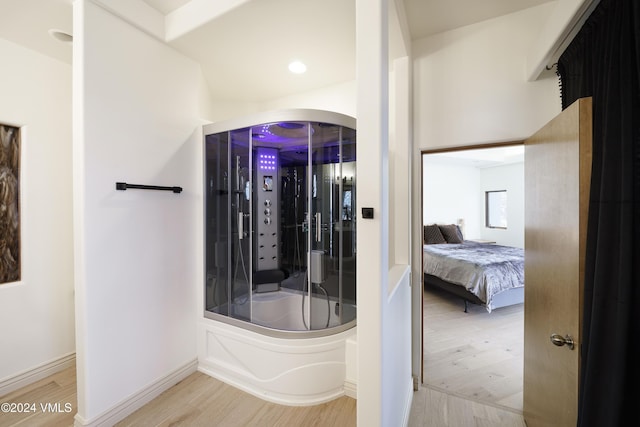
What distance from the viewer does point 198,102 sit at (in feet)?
7.88

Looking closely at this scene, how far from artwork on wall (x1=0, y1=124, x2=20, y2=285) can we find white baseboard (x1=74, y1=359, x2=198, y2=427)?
132 centimetres

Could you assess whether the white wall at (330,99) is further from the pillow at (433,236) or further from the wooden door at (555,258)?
the pillow at (433,236)

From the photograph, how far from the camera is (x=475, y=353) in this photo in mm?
2758

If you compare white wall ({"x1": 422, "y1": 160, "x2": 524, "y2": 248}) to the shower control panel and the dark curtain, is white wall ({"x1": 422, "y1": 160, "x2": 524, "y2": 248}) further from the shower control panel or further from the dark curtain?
the dark curtain

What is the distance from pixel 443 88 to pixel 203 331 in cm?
289

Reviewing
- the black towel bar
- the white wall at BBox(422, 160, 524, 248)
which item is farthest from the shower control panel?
the white wall at BBox(422, 160, 524, 248)

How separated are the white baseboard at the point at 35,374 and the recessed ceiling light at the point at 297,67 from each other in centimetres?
332

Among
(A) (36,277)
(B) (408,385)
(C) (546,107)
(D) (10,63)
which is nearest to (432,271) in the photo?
(B) (408,385)

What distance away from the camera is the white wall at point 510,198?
6.20m

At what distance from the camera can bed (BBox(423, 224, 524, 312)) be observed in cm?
356

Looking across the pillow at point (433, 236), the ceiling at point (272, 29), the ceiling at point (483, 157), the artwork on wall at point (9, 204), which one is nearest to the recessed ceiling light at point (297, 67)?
the ceiling at point (272, 29)

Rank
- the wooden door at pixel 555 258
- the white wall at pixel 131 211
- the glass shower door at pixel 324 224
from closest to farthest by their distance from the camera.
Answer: the wooden door at pixel 555 258
the white wall at pixel 131 211
the glass shower door at pixel 324 224

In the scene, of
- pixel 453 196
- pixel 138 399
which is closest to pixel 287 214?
pixel 138 399

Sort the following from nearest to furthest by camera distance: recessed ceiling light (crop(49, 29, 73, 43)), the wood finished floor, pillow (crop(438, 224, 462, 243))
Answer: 1. the wood finished floor
2. recessed ceiling light (crop(49, 29, 73, 43))
3. pillow (crop(438, 224, 462, 243))
